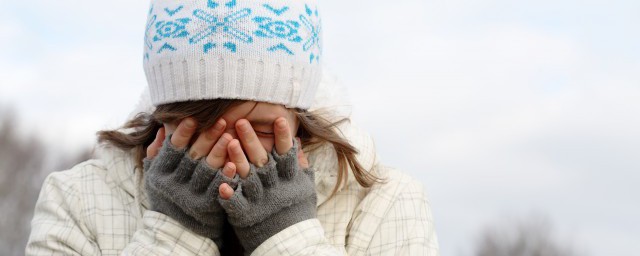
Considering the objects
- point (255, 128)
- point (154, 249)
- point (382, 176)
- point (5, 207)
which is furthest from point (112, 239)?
point (5, 207)

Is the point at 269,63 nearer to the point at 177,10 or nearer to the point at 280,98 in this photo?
the point at 280,98

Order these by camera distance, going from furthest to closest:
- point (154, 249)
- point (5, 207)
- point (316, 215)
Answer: point (5, 207) < point (316, 215) < point (154, 249)

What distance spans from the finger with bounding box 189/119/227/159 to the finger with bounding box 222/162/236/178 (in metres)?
0.09

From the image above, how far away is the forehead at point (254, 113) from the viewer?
126 inches

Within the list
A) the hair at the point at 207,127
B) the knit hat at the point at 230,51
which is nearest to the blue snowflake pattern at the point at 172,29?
the knit hat at the point at 230,51

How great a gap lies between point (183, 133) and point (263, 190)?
0.29m

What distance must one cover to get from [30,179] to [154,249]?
34401 mm

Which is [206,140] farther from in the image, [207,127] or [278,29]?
[278,29]

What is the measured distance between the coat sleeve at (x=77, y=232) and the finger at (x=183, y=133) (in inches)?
9.0

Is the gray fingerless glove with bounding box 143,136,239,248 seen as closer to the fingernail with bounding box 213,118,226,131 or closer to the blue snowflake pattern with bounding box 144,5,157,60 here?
the fingernail with bounding box 213,118,226,131

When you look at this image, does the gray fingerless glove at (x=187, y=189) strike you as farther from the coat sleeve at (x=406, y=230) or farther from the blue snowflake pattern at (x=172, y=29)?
the coat sleeve at (x=406, y=230)

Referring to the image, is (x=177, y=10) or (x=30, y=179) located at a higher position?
(x=177, y=10)

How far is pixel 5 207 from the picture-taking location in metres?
35.5

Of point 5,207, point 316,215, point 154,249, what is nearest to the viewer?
point 154,249
